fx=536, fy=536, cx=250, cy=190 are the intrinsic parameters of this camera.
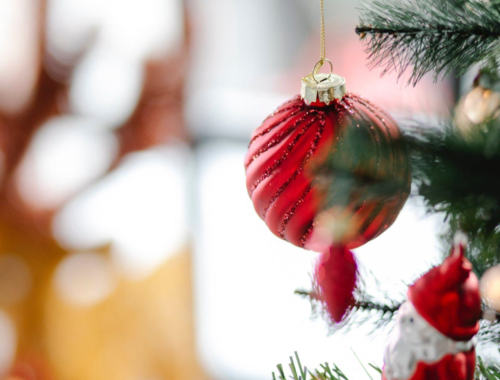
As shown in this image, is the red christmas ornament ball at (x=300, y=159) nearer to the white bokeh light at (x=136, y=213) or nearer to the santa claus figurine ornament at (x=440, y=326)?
the santa claus figurine ornament at (x=440, y=326)

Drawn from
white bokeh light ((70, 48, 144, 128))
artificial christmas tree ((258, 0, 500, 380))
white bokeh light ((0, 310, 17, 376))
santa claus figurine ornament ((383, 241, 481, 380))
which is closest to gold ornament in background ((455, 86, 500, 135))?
artificial christmas tree ((258, 0, 500, 380))

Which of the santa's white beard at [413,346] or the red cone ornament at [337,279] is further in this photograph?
the red cone ornament at [337,279]

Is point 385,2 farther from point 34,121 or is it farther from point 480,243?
point 34,121

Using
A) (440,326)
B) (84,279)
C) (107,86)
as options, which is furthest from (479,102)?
(84,279)

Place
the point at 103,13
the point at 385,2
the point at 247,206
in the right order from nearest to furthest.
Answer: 1. the point at 385,2
2. the point at 103,13
3. the point at 247,206

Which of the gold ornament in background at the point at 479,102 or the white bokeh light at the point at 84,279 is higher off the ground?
the gold ornament in background at the point at 479,102

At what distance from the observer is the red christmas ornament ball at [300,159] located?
386 millimetres

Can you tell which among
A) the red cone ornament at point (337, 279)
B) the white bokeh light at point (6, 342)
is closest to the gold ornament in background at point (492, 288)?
the red cone ornament at point (337, 279)

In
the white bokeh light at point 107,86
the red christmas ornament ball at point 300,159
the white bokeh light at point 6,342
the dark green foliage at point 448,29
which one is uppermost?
the dark green foliage at point 448,29

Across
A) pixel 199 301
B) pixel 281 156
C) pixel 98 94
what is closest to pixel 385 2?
pixel 281 156

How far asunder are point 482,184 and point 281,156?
18 cm

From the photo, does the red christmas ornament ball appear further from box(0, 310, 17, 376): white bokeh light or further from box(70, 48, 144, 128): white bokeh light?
box(0, 310, 17, 376): white bokeh light

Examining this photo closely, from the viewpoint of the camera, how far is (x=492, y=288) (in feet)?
1.53

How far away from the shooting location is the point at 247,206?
135 centimetres
